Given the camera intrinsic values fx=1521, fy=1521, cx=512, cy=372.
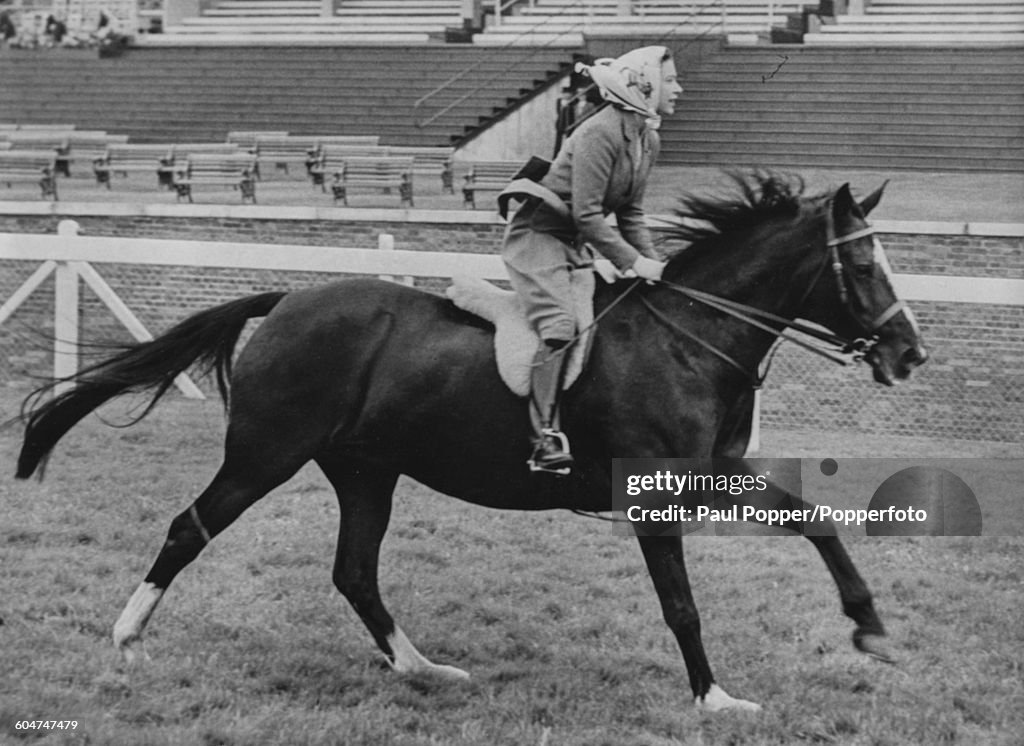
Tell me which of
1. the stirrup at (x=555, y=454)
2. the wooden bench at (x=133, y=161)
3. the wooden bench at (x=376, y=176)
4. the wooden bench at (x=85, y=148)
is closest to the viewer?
the stirrup at (x=555, y=454)

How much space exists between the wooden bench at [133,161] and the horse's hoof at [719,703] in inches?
667

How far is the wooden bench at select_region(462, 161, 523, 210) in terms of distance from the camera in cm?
1958

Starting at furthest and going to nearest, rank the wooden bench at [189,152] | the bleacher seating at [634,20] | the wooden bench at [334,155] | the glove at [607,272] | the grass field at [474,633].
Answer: the bleacher seating at [634,20] < the wooden bench at [189,152] < the wooden bench at [334,155] < the glove at [607,272] < the grass field at [474,633]

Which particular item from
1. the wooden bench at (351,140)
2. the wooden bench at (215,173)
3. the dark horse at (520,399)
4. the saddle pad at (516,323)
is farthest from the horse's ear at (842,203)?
the wooden bench at (351,140)

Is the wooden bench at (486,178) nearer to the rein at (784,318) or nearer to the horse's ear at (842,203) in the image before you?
the rein at (784,318)

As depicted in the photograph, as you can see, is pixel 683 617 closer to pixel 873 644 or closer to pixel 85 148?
pixel 873 644

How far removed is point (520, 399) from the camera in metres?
6.30

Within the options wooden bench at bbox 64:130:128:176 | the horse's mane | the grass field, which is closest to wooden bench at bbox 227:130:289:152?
wooden bench at bbox 64:130:128:176

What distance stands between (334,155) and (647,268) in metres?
18.5

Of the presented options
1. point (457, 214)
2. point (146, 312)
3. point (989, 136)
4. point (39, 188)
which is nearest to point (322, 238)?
point (457, 214)

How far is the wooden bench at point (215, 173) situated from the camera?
20.5m

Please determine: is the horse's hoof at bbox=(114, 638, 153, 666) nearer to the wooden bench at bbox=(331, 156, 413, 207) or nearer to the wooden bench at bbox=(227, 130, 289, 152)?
the wooden bench at bbox=(331, 156, 413, 207)

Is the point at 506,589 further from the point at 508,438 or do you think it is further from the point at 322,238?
the point at 322,238

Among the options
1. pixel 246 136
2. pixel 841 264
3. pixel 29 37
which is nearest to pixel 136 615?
pixel 841 264
